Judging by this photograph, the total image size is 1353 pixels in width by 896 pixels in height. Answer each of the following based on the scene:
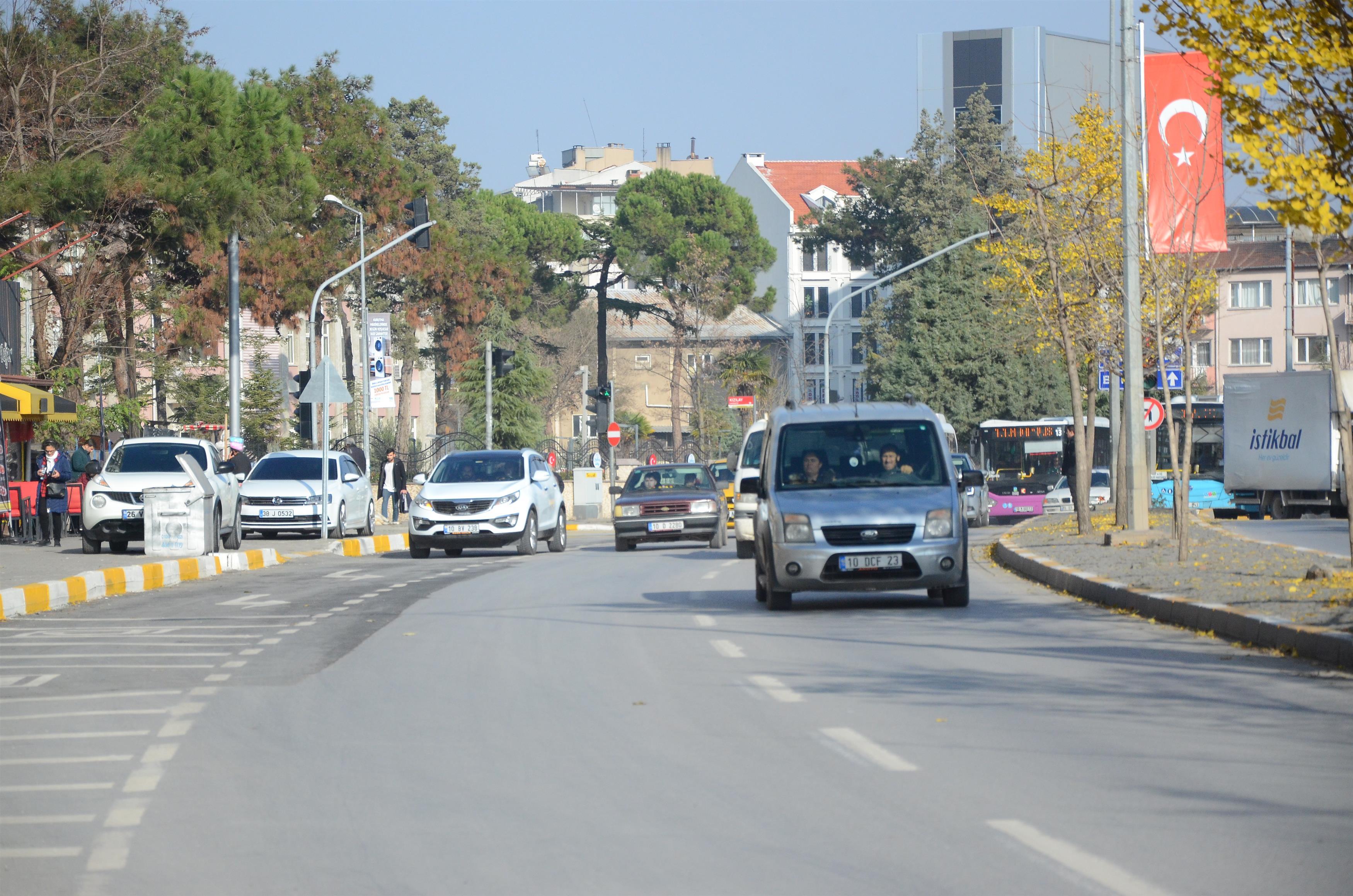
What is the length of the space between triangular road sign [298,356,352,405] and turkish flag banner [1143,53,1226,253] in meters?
15.7

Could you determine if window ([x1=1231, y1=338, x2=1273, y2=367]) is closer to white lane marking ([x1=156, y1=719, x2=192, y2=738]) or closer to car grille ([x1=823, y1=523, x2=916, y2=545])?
car grille ([x1=823, y1=523, x2=916, y2=545])

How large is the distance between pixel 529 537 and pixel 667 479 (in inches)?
200

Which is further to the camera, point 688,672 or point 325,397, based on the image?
point 325,397

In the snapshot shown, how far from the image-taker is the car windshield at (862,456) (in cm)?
1700

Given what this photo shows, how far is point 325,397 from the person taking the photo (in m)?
32.1

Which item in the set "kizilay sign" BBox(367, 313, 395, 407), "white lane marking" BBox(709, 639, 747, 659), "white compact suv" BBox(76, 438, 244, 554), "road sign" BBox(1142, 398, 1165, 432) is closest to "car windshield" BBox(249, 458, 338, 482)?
"kizilay sign" BBox(367, 313, 395, 407)

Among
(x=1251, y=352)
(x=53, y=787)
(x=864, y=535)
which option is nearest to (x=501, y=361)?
(x=864, y=535)

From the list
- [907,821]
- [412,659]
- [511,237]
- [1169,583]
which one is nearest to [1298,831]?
[907,821]

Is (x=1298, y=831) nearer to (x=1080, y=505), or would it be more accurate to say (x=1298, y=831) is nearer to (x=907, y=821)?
(x=907, y=821)

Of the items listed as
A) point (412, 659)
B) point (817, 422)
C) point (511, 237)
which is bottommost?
point (412, 659)

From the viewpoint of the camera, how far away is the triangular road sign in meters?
32.4

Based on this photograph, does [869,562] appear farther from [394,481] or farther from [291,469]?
[394,481]

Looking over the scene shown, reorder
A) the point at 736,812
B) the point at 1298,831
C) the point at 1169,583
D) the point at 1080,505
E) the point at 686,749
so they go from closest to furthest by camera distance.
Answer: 1. the point at 1298,831
2. the point at 736,812
3. the point at 686,749
4. the point at 1169,583
5. the point at 1080,505

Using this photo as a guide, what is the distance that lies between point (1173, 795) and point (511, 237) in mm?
76403
